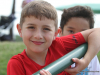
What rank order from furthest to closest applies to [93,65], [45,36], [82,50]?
[93,65], [45,36], [82,50]

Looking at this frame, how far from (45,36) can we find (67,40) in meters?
0.35

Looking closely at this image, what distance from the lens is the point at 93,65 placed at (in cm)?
176

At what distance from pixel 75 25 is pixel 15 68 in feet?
3.72

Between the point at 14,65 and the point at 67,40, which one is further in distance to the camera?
the point at 67,40

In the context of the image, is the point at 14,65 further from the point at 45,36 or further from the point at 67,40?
the point at 67,40

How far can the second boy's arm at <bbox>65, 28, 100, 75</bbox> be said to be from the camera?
3.43ft

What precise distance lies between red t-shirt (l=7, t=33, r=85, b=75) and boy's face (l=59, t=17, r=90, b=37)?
527mm

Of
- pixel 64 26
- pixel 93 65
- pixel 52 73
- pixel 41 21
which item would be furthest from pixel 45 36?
pixel 64 26

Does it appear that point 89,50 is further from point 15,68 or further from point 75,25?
point 75,25

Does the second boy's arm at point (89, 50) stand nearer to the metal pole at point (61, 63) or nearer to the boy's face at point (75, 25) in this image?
the metal pole at point (61, 63)

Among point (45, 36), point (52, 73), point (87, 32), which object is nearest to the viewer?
point (52, 73)

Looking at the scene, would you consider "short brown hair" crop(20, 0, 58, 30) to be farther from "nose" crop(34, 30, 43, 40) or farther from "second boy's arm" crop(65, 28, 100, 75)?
"second boy's arm" crop(65, 28, 100, 75)

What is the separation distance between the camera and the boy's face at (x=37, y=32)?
3.77ft

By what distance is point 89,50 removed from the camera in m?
1.18
